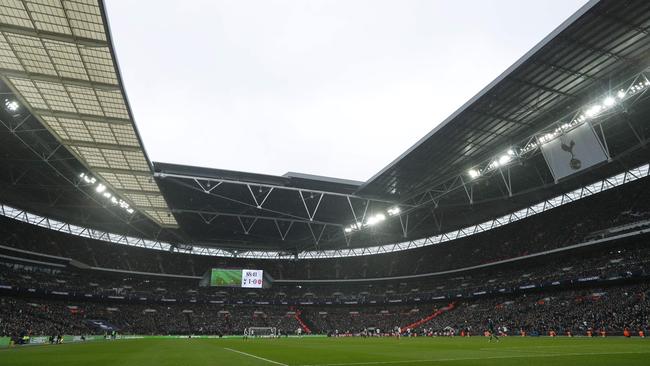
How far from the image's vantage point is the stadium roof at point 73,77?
63.2ft

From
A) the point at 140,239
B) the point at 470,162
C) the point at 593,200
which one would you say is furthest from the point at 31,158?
the point at 593,200

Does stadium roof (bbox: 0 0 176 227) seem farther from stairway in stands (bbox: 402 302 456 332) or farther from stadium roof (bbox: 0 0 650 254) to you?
stairway in stands (bbox: 402 302 456 332)

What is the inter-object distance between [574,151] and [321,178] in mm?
22050

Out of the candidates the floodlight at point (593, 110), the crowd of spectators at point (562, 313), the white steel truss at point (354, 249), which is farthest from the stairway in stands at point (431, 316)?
the floodlight at point (593, 110)

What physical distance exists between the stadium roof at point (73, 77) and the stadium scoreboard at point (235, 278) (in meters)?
36.0

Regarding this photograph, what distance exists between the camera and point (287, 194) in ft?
148

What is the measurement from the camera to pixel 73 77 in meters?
23.5

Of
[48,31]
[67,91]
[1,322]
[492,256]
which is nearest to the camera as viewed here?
[48,31]

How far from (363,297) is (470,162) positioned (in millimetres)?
43344

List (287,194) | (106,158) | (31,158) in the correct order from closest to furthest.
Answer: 1. (106,158)
2. (31,158)
3. (287,194)

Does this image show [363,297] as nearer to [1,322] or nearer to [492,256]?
[492,256]

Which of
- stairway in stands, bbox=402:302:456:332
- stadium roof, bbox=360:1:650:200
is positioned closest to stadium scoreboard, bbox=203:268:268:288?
stairway in stands, bbox=402:302:456:332

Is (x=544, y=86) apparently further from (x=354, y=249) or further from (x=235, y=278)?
(x=354, y=249)

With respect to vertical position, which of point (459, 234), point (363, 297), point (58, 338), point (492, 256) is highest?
point (459, 234)
